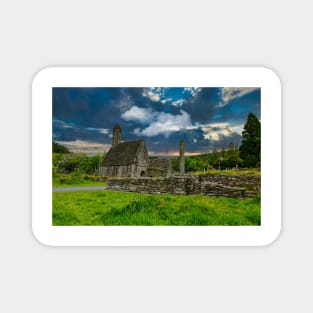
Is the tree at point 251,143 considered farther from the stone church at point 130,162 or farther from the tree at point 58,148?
the tree at point 58,148

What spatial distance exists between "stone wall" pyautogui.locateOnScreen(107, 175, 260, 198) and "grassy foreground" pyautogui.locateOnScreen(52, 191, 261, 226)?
2.9 inches

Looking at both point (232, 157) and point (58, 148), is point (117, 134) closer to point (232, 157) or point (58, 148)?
point (58, 148)

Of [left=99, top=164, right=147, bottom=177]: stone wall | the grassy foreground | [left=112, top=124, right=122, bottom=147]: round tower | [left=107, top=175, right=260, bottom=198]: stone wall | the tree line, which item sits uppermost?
[left=112, top=124, right=122, bottom=147]: round tower

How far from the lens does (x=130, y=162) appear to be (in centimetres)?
382

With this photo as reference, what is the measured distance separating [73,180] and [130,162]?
695mm

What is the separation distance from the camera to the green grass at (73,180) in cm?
367

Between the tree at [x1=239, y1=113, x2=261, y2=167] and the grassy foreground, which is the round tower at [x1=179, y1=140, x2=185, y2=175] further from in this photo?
the tree at [x1=239, y1=113, x2=261, y2=167]

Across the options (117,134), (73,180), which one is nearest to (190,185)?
(117,134)

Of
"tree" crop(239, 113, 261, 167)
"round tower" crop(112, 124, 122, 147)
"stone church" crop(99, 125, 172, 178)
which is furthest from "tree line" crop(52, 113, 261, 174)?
"round tower" crop(112, 124, 122, 147)

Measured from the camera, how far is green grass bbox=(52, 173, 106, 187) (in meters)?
3.67
